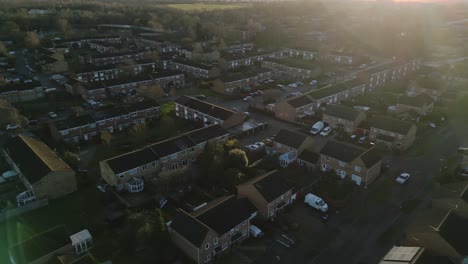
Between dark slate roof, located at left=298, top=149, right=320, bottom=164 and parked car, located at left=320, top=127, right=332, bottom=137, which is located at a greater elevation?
dark slate roof, located at left=298, top=149, right=320, bottom=164

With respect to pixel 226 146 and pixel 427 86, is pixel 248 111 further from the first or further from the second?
pixel 427 86

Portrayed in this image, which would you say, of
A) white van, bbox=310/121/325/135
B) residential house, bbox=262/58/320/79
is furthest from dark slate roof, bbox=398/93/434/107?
residential house, bbox=262/58/320/79

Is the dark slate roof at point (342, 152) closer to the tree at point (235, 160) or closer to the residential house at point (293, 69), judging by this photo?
the tree at point (235, 160)

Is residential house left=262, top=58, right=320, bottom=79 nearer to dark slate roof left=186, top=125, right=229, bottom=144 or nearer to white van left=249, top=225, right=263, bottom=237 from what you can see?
dark slate roof left=186, top=125, right=229, bottom=144

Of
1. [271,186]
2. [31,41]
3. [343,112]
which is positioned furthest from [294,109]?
[31,41]

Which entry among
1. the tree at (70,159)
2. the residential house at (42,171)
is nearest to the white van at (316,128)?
the tree at (70,159)

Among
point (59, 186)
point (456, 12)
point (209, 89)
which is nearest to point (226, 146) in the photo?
point (59, 186)

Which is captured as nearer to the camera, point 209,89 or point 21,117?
point 21,117
